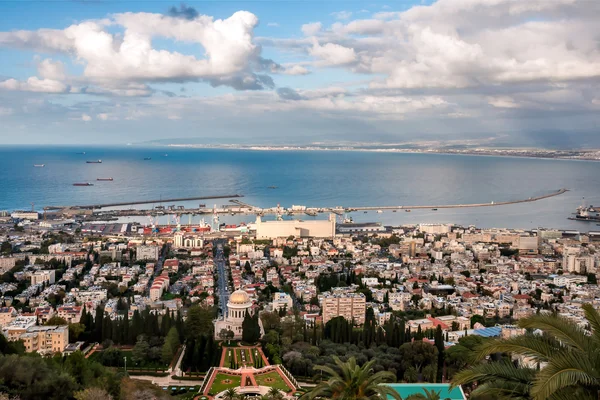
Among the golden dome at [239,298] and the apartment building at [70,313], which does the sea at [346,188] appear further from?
the golden dome at [239,298]

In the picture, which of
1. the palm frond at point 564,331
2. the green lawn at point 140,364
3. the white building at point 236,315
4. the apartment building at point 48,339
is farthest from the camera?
the white building at point 236,315

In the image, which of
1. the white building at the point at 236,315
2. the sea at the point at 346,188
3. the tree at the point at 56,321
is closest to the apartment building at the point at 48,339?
the tree at the point at 56,321

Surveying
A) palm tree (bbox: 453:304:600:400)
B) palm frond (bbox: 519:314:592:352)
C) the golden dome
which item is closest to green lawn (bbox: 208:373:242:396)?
the golden dome

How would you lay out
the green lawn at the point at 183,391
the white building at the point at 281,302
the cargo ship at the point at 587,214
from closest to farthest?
the green lawn at the point at 183,391, the white building at the point at 281,302, the cargo ship at the point at 587,214

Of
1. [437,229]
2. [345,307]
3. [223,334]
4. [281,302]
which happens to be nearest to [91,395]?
[223,334]

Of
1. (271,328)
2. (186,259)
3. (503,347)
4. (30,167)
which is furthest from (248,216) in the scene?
(30,167)

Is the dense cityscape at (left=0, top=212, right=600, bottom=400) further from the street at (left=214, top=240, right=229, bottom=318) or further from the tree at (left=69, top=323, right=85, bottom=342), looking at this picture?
the street at (left=214, top=240, right=229, bottom=318)
